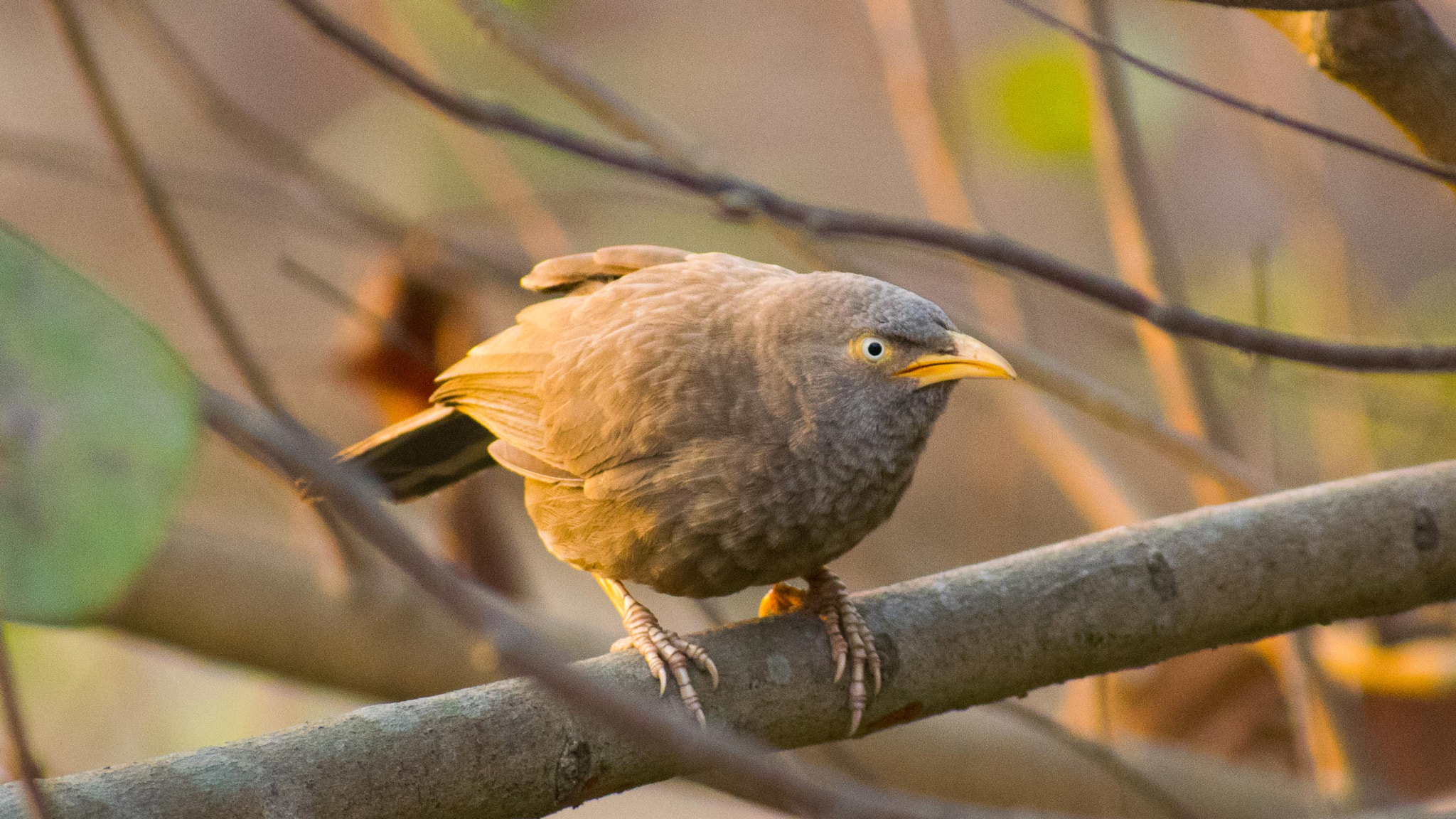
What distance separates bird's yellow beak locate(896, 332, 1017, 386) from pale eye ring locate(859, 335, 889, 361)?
45 mm

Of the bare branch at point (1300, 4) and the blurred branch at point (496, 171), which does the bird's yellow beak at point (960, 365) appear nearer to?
the bare branch at point (1300, 4)

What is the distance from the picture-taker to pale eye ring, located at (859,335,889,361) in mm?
2031

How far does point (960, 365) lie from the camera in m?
1.97

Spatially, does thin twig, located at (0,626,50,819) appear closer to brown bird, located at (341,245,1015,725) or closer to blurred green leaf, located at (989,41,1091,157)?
brown bird, located at (341,245,1015,725)

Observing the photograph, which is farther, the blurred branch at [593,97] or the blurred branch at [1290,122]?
the blurred branch at [593,97]

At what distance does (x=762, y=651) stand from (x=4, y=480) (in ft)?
4.62

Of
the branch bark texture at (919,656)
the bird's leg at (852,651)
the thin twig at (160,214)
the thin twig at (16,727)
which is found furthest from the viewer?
the thin twig at (160,214)

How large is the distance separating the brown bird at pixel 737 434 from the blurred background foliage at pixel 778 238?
0.94 feet

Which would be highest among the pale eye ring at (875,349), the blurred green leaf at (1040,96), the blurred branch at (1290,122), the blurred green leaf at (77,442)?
the blurred green leaf at (1040,96)

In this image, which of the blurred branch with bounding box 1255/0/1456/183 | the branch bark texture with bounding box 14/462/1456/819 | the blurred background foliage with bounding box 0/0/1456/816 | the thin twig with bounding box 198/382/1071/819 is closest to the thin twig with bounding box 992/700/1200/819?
the blurred background foliage with bounding box 0/0/1456/816

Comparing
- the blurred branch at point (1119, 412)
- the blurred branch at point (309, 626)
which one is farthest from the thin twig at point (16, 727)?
the blurred branch at point (309, 626)

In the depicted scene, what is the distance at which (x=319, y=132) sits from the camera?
978 cm

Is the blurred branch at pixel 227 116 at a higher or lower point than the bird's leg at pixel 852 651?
higher

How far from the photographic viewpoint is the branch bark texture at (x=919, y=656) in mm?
1683
